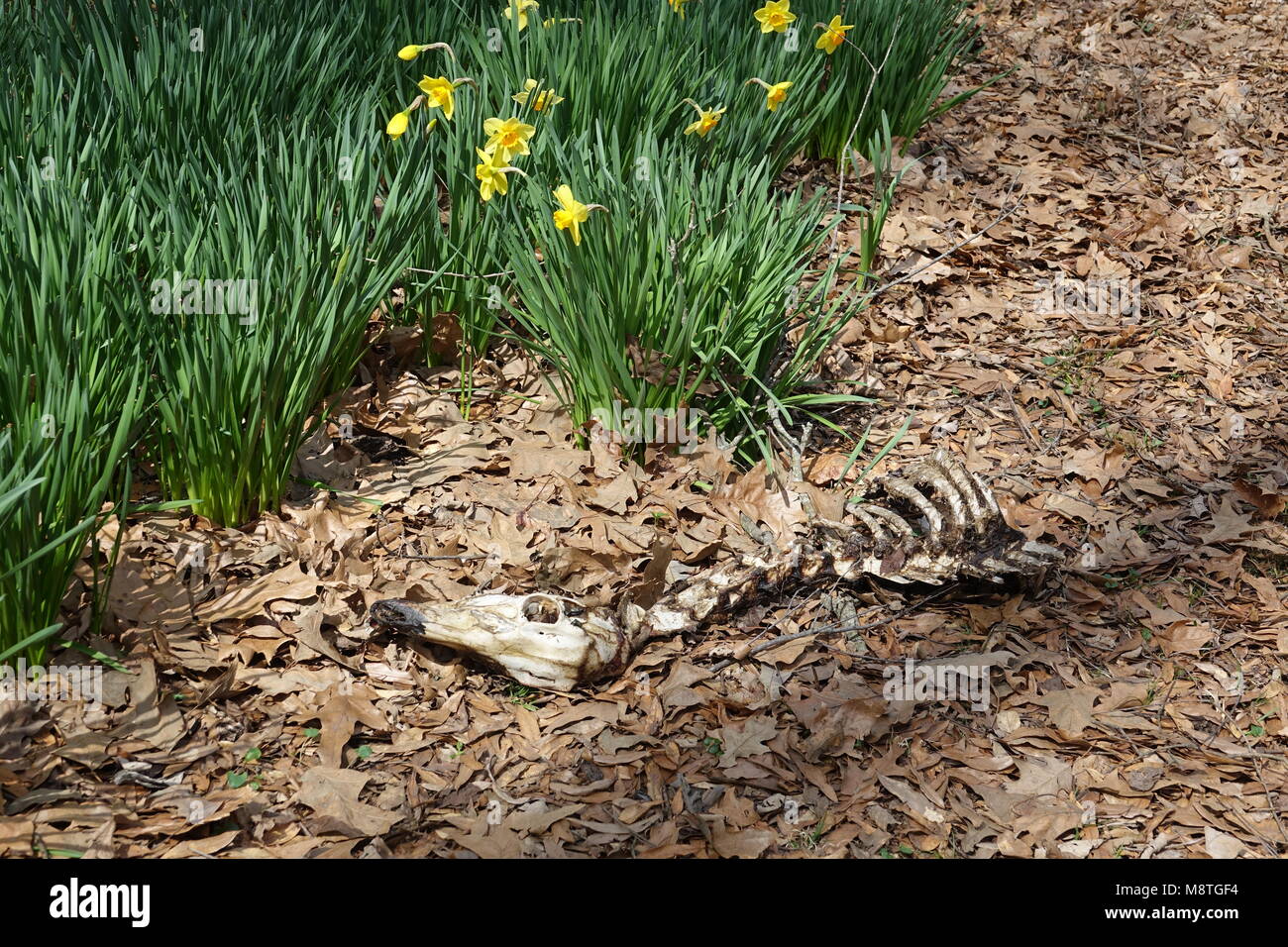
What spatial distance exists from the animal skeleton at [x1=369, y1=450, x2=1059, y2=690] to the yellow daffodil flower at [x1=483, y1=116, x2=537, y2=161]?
1.04 metres

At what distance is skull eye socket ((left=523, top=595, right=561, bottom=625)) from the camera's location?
2023 millimetres

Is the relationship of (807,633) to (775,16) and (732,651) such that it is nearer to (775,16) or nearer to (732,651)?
(732,651)

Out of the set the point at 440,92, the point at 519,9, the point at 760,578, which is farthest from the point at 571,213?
the point at 519,9

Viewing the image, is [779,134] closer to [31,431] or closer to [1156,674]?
[1156,674]

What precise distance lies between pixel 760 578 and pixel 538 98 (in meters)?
1.49

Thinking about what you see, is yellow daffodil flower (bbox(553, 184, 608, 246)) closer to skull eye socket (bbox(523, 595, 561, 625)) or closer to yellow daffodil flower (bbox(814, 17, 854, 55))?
skull eye socket (bbox(523, 595, 561, 625))

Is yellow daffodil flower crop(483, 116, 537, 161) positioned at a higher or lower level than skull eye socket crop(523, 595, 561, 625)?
higher

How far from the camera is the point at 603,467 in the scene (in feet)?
8.36

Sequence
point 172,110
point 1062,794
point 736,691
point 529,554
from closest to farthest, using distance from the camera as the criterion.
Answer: point 1062,794 < point 736,691 < point 529,554 < point 172,110

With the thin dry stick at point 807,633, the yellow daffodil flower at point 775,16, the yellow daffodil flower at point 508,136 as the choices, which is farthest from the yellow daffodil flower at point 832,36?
the thin dry stick at point 807,633

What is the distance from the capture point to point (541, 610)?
2.04 metres

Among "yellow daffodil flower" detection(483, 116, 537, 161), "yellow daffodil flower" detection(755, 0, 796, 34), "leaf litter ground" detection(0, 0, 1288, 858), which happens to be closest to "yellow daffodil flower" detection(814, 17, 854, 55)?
"yellow daffodil flower" detection(755, 0, 796, 34)
